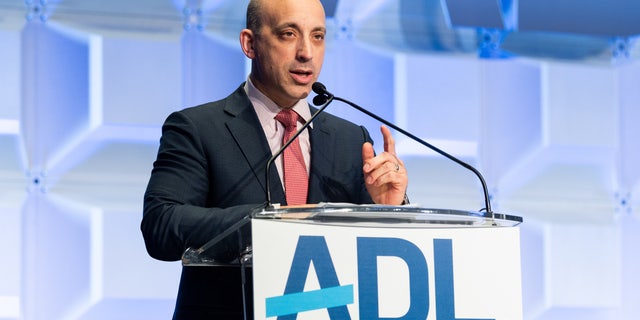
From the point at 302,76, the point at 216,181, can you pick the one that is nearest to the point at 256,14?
the point at 302,76

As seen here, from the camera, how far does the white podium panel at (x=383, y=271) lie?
159 cm

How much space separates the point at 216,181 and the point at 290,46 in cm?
41

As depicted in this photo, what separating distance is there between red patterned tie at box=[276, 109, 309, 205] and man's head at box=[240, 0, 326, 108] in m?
0.05

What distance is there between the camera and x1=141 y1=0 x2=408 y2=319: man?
201cm

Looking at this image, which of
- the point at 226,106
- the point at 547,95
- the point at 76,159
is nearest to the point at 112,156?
the point at 76,159

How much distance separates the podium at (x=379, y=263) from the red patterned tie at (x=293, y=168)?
525mm

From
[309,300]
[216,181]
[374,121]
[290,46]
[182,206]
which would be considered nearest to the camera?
[309,300]

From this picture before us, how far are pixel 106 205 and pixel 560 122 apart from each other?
1.92m

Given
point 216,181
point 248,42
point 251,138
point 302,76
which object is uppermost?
point 248,42

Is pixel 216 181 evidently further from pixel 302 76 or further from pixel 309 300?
pixel 309 300

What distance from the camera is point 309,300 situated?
62.5 inches

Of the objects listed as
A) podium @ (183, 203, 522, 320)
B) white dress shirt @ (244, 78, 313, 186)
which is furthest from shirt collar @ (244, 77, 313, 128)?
podium @ (183, 203, 522, 320)

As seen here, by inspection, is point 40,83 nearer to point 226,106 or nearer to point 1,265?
point 1,265

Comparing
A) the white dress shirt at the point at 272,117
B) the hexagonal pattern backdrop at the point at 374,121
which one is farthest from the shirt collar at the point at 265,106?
the hexagonal pattern backdrop at the point at 374,121
